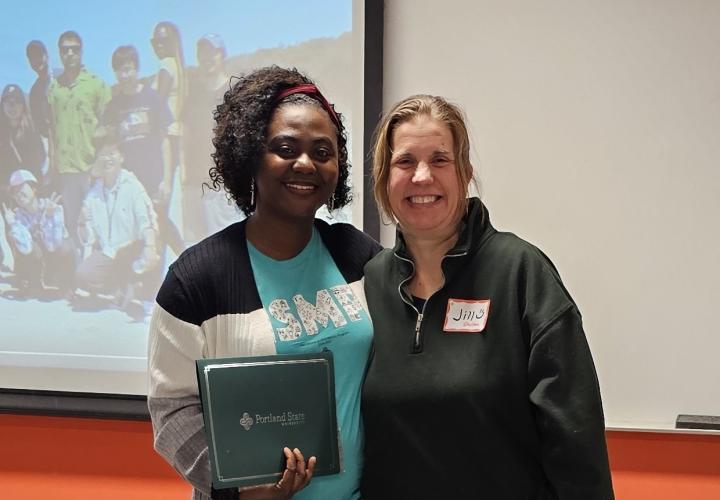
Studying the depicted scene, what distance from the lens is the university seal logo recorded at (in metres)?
1.31

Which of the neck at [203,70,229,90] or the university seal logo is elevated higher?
the neck at [203,70,229,90]

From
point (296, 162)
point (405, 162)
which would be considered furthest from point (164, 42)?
point (405, 162)

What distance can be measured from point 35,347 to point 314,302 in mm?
1481

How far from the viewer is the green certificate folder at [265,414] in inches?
50.9

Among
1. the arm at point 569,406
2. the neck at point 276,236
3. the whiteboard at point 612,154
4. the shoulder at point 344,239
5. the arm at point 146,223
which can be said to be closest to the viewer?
the arm at point 569,406

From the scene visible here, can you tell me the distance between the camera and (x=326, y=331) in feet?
4.63

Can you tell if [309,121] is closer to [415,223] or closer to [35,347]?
[415,223]

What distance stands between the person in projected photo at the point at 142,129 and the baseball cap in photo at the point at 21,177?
0.31 metres

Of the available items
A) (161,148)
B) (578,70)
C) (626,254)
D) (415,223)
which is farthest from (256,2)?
(626,254)

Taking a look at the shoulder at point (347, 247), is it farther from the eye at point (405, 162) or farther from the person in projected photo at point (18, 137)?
the person in projected photo at point (18, 137)

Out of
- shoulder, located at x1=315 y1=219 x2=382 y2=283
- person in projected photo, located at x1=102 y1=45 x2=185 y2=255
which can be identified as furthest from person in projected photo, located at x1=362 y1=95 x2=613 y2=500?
person in projected photo, located at x1=102 y1=45 x2=185 y2=255

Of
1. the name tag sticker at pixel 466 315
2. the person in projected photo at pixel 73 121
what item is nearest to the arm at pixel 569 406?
the name tag sticker at pixel 466 315

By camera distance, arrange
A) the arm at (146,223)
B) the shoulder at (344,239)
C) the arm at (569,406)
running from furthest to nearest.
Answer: the arm at (146,223), the shoulder at (344,239), the arm at (569,406)

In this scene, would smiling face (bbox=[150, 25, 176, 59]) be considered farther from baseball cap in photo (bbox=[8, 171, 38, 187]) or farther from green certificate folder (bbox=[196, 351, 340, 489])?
green certificate folder (bbox=[196, 351, 340, 489])
